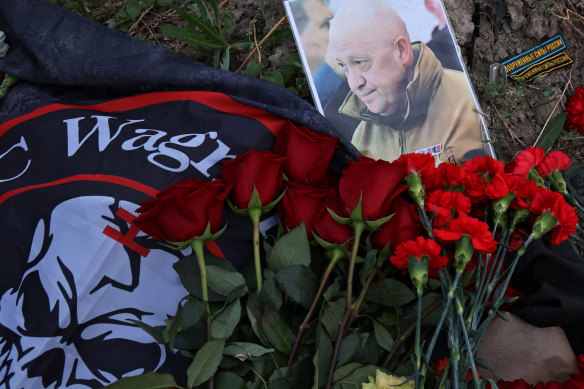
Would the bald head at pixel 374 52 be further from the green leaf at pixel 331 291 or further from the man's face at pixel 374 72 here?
the green leaf at pixel 331 291

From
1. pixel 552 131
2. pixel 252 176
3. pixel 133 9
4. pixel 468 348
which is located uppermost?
pixel 133 9

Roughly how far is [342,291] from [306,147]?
0.18 metres

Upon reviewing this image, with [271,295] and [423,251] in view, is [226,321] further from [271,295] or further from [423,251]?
[423,251]

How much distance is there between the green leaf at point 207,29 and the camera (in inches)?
37.7

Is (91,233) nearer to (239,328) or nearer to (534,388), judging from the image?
(239,328)

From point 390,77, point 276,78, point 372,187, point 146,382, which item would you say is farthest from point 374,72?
point 146,382

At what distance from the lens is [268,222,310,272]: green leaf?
58 centimetres

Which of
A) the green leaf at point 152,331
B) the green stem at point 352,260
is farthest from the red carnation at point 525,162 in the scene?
the green leaf at point 152,331

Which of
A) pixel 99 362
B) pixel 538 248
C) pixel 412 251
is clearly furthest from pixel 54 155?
pixel 538 248

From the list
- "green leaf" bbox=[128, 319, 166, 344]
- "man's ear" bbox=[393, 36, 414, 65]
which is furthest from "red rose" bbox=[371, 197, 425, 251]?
"man's ear" bbox=[393, 36, 414, 65]

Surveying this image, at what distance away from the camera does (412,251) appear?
510 mm

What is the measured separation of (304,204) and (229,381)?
20 cm

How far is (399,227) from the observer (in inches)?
22.1

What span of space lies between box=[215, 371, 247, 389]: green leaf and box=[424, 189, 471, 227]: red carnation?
26cm
